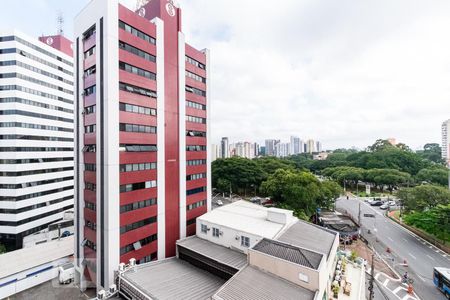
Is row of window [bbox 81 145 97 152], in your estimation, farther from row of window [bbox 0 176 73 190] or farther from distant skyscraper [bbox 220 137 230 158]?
distant skyscraper [bbox 220 137 230 158]

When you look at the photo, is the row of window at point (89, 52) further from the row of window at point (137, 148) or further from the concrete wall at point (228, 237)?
the concrete wall at point (228, 237)

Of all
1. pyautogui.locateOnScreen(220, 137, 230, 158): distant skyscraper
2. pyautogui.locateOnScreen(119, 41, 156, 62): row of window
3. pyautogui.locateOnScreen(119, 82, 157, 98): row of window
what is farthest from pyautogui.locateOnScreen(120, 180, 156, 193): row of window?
pyautogui.locateOnScreen(220, 137, 230, 158): distant skyscraper

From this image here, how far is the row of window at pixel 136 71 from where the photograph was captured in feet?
67.8

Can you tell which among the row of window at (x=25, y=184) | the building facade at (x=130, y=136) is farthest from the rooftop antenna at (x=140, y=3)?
the row of window at (x=25, y=184)

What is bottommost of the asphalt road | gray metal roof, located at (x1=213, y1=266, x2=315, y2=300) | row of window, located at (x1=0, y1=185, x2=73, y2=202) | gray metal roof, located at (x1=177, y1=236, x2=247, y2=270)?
the asphalt road

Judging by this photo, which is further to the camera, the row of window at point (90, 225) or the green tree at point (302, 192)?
the green tree at point (302, 192)

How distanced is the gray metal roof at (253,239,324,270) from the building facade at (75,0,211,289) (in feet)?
41.4

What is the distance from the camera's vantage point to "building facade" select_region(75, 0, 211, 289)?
19531mm

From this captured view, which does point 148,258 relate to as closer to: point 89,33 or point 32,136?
point 89,33

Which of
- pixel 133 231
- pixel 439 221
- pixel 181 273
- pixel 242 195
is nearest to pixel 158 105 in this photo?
pixel 133 231

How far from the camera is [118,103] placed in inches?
789

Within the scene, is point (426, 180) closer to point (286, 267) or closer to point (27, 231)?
point (286, 267)

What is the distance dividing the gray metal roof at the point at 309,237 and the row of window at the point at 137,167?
48.5 feet

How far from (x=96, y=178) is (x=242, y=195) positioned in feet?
163
